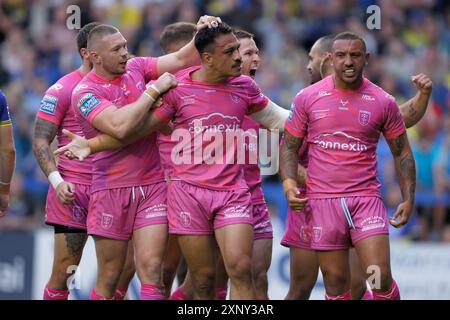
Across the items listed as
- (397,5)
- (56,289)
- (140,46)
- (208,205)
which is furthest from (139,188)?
(397,5)

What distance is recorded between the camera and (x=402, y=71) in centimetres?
1734

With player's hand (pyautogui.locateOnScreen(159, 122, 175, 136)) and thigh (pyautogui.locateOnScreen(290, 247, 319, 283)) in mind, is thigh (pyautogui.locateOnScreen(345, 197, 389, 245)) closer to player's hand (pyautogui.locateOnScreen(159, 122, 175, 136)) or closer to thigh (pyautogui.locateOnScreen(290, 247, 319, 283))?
thigh (pyautogui.locateOnScreen(290, 247, 319, 283))

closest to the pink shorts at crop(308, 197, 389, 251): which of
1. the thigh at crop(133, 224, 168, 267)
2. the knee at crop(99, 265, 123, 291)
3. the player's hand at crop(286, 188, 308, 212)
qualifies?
the player's hand at crop(286, 188, 308, 212)

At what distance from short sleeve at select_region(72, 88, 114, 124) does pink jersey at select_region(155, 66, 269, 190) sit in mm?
501

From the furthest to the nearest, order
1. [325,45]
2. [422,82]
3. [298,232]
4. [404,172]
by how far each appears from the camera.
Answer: [325,45] → [298,232] → [422,82] → [404,172]

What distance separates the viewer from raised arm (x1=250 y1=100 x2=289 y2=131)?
10.1 meters

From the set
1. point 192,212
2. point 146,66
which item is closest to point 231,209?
point 192,212

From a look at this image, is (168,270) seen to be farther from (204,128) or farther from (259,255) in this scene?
(204,128)

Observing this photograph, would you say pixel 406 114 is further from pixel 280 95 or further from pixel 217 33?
pixel 280 95

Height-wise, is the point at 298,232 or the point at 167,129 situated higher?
the point at 167,129

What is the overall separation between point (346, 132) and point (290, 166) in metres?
0.61

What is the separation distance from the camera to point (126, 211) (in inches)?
381
